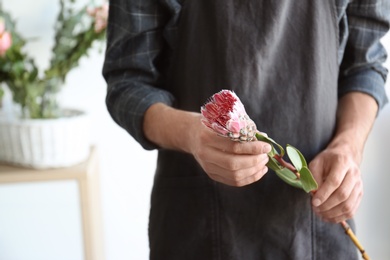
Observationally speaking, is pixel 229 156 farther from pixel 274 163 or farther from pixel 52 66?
pixel 52 66

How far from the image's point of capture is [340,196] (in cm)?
51

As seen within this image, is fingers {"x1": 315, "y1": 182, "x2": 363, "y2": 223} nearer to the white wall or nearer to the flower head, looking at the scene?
the flower head

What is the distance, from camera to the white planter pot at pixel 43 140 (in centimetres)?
110

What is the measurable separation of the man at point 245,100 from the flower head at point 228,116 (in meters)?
0.16

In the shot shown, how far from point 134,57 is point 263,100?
180 mm

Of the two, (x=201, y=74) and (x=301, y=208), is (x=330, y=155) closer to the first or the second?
(x=301, y=208)

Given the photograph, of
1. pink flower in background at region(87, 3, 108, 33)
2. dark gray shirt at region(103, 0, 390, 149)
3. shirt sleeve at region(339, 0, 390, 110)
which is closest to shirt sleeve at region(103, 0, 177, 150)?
dark gray shirt at region(103, 0, 390, 149)

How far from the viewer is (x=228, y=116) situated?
357 mm

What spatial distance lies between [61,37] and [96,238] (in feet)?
1.77

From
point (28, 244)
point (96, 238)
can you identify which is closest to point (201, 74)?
point (96, 238)

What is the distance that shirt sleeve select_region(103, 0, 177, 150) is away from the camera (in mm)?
575

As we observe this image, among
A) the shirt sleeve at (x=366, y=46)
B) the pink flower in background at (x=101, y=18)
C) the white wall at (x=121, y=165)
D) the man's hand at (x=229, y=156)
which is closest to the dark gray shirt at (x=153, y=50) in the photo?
the shirt sleeve at (x=366, y=46)

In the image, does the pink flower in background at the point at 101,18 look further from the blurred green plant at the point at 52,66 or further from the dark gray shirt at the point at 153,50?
the dark gray shirt at the point at 153,50

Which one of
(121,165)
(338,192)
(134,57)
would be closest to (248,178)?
(338,192)
